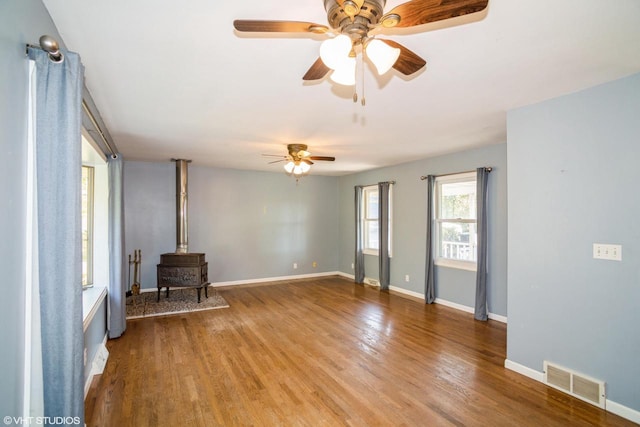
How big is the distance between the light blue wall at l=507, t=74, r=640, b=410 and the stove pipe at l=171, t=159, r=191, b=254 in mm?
4966

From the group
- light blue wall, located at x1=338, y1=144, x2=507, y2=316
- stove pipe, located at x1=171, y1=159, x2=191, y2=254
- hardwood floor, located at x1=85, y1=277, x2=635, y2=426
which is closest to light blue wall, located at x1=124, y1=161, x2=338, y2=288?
stove pipe, located at x1=171, y1=159, x2=191, y2=254

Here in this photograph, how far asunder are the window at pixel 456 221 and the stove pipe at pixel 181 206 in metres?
4.35

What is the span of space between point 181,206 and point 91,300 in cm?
282

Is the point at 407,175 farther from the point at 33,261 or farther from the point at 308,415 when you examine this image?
the point at 33,261

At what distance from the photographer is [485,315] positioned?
4.51 m

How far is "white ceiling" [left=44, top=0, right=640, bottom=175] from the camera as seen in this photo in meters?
1.59

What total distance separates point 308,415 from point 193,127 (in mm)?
3022

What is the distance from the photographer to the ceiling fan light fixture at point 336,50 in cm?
128

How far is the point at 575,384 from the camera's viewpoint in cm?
255

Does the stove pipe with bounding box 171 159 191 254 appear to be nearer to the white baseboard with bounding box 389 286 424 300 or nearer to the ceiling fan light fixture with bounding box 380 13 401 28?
the white baseboard with bounding box 389 286 424 300

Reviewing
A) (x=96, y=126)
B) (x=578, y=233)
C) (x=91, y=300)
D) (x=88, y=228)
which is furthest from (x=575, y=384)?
(x=88, y=228)

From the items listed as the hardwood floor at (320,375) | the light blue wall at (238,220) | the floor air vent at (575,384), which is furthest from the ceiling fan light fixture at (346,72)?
the light blue wall at (238,220)

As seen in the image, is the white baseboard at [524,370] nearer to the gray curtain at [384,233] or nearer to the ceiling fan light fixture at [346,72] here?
Answer: the ceiling fan light fixture at [346,72]

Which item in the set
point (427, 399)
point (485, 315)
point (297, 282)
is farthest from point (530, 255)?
point (297, 282)
